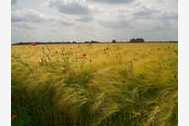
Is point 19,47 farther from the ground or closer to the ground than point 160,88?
farther from the ground

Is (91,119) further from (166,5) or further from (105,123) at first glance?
(166,5)

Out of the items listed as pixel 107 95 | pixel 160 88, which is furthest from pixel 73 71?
pixel 160 88

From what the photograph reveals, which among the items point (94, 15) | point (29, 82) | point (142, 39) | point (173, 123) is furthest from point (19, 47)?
point (173, 123)

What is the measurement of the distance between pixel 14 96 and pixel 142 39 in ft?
2.33

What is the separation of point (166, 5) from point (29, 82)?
2.61 feet

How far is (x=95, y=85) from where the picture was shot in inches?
137

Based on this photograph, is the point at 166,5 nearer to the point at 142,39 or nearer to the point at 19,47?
the point at 142,39

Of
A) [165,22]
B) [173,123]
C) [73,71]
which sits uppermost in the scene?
[165,22]

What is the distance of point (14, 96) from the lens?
11.4 ft

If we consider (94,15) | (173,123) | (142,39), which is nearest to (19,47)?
(94,15)

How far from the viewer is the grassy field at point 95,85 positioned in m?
3.46

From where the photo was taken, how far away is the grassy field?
3.46m
